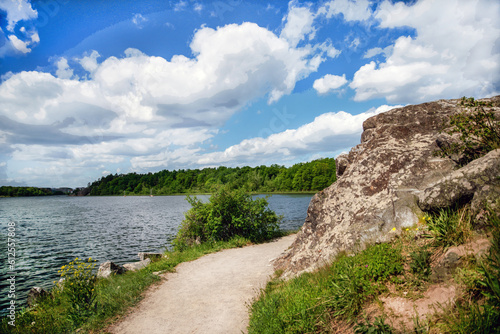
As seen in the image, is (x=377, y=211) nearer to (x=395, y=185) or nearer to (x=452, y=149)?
(x=395, y=185)

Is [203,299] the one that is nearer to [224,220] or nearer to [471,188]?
[471,188]

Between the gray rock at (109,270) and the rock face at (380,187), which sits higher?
the rock face at (380,187)

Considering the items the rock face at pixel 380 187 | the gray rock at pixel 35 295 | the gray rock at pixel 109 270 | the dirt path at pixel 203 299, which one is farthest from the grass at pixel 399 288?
the gray rock at pixel 35 295

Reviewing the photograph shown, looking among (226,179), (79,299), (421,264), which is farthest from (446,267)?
(226,179)

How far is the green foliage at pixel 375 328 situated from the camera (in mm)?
3489

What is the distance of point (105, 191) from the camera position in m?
188

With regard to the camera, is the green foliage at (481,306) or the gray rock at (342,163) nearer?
the green foliage at (481,306)

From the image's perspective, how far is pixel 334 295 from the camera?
14.7 feet

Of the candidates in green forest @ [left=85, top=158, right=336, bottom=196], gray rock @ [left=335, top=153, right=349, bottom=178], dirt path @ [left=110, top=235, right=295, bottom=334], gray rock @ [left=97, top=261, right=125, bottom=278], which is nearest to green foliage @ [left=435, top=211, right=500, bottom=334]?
dirt path @ [left=110, top=235, right=295, bottom=334]

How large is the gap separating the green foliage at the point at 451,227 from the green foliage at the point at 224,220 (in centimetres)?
1156

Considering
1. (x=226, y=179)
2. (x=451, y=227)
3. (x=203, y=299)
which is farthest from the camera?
(x=226, y=179)

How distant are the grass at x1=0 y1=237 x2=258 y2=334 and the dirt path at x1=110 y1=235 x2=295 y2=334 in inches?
15.6

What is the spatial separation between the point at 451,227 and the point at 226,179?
301 feet

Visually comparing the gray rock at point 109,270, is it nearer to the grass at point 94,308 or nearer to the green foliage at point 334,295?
the grass at point 94,308
